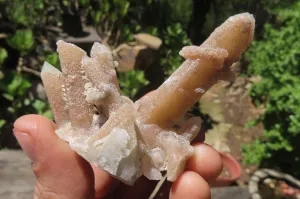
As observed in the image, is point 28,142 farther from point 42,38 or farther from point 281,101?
point 42,38

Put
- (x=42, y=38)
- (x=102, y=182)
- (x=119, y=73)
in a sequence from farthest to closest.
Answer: (x=42, y=38) < (x=119, y=73) < (x=102, y=182)

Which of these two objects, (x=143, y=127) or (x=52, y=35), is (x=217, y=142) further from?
(x=143, y=127)

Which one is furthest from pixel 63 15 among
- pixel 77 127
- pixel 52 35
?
pixel 77 127

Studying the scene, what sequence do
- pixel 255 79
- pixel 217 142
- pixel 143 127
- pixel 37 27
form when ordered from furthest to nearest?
1. pixel 255 79
2. pixel 217 142
3. pixel 37 27
4. pixel 143 127

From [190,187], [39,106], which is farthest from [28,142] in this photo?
[39,106]

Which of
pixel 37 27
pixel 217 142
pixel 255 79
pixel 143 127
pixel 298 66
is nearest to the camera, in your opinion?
pixel 143 127
